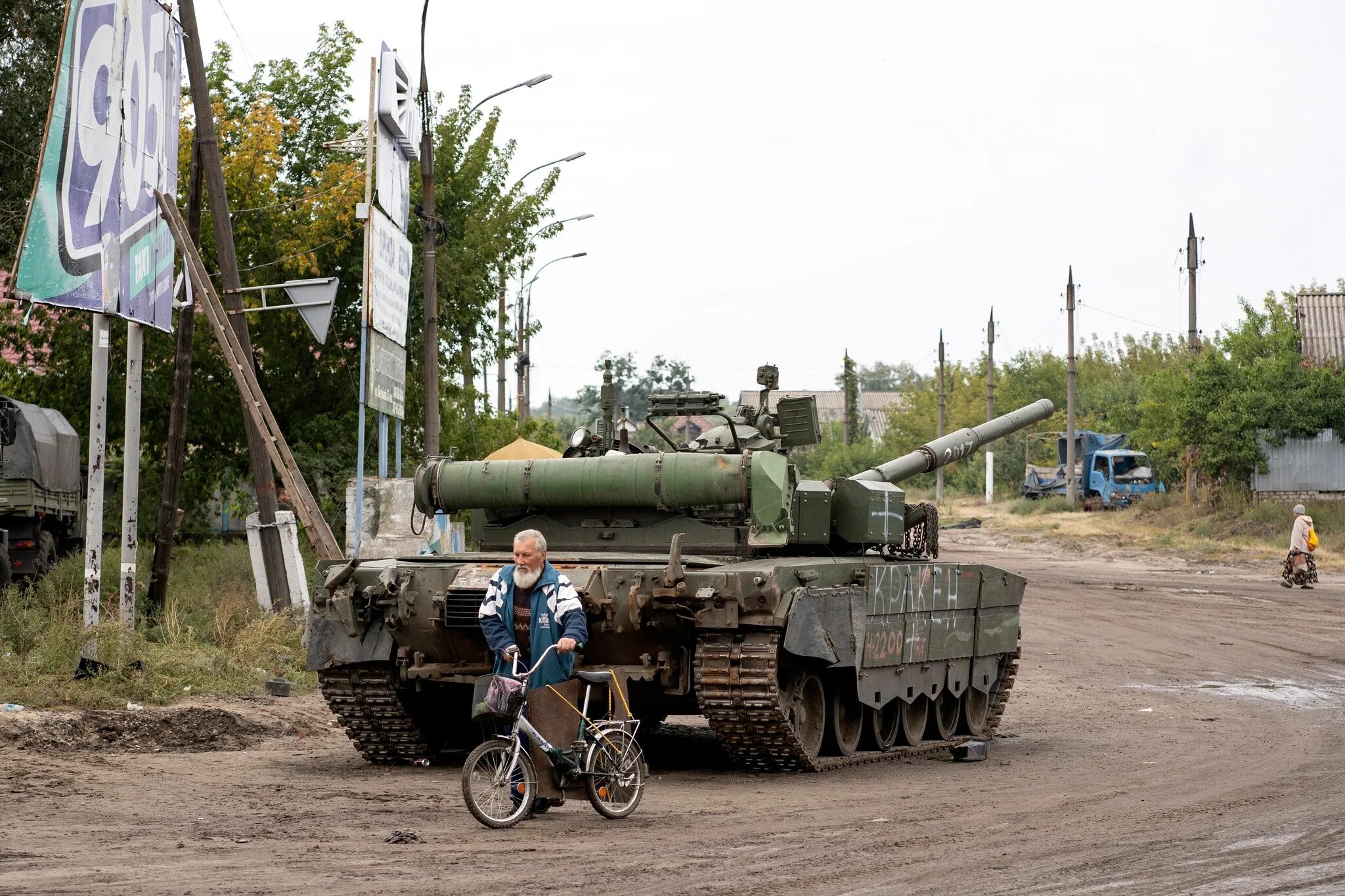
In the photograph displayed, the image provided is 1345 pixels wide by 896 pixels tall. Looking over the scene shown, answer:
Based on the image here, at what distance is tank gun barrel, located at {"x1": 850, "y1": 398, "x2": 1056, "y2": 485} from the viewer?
48.0 ft

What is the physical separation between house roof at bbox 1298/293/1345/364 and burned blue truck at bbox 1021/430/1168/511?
6684 millimetres

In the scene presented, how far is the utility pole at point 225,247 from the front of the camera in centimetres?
1694

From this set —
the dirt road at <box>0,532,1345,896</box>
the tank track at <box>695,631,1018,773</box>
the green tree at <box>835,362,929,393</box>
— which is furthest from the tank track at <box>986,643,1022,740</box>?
the green tree at <box>835,362,929,393</box>

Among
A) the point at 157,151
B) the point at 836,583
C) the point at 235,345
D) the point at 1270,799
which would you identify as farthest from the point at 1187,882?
the point at 235,345

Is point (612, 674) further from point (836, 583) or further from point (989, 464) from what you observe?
point (989, 464)

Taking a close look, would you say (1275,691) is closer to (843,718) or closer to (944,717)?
(944,717)

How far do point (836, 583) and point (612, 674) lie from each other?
114 inches

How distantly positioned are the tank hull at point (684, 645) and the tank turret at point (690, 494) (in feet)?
1.23

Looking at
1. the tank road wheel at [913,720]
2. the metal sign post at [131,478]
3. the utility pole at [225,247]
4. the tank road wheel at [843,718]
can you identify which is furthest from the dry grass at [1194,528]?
the metal sign post at [131,478]

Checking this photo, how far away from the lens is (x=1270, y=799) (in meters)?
9.73

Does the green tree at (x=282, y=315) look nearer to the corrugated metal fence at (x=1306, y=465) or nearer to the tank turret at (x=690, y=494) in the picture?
the tank turret at (x=690, y=494)

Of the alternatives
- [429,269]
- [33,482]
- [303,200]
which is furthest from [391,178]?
[303,200]

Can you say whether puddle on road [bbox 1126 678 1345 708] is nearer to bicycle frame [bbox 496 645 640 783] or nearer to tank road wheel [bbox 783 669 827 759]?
tank road wheel [bbox 783 669 827 759]

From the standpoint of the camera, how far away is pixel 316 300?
16.5 metres
